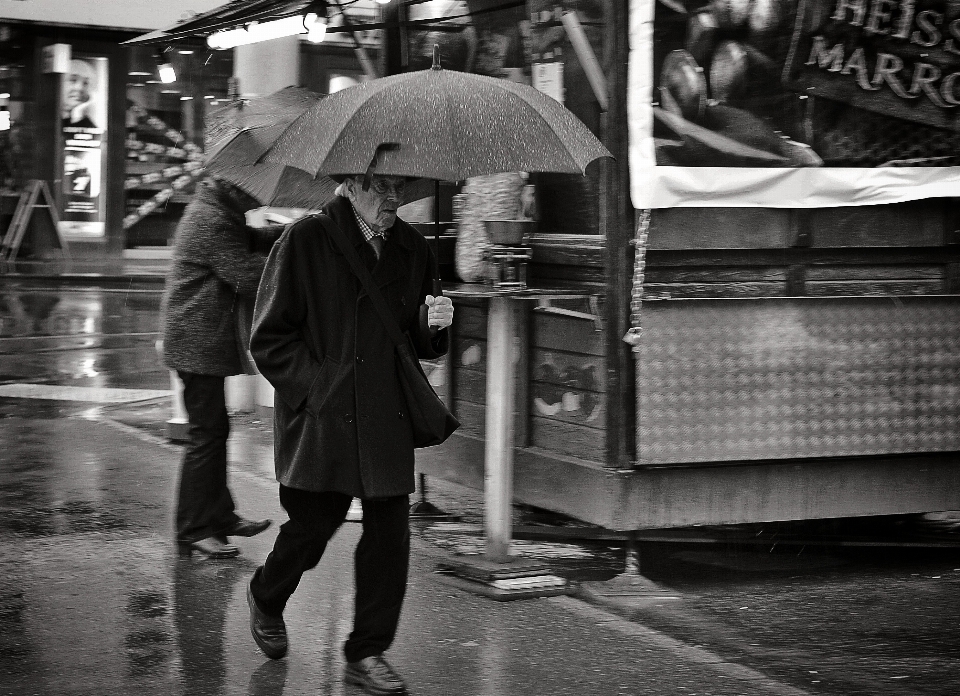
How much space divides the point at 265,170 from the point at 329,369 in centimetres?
119

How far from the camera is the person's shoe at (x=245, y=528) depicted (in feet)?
21.3

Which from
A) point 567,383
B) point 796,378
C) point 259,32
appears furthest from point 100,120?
point 796,378

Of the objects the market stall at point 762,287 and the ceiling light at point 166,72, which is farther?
the ceiling light at point 166,72

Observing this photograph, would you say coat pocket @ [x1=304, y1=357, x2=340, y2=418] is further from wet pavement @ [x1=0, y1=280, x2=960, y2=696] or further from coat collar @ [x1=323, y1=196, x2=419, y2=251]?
wet pavement @ [x1=0, y1=280, x2=960, y2=696]

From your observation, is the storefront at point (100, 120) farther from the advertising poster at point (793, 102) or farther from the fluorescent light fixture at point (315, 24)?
the advertising poster at point (793, 102)

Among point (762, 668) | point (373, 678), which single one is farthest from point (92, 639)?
point (762, 668)

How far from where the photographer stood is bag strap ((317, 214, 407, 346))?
470 cm

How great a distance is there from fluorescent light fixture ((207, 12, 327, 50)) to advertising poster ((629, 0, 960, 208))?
3.39m

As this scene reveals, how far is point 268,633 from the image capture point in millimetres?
4867

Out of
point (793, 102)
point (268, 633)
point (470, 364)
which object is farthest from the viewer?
point (470, 364)

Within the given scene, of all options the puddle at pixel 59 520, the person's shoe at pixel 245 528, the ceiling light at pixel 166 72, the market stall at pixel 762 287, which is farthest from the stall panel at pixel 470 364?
the ceiling light at pixel 166 72

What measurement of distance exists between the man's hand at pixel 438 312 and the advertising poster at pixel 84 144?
22357mm

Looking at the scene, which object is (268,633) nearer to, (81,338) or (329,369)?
(329,369)

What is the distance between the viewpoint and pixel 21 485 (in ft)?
25.6
